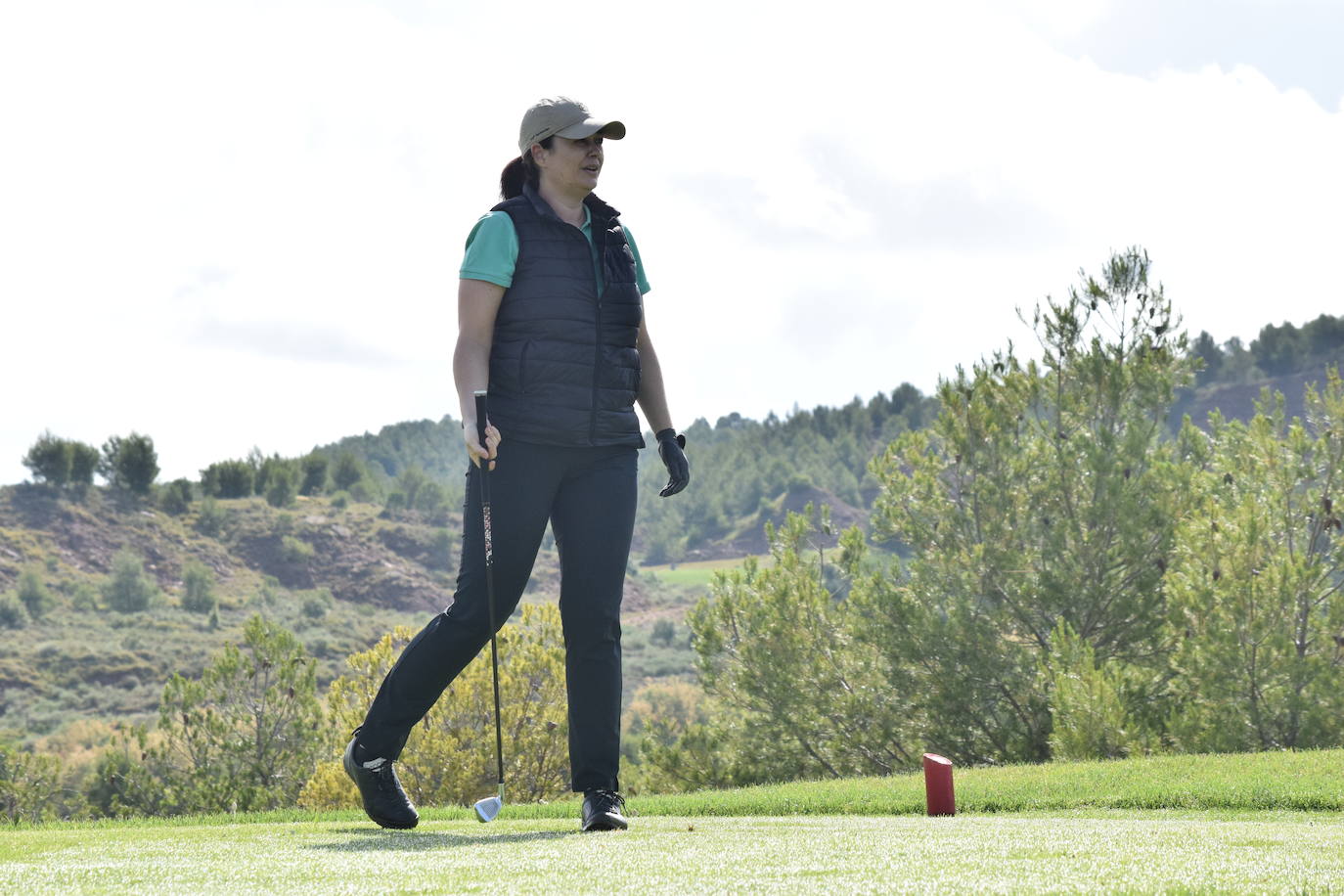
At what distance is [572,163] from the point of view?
16.0 ft

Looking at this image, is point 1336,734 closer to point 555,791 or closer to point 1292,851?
point 555,791

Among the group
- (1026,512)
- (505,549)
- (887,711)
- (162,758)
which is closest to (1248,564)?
(1026,512)

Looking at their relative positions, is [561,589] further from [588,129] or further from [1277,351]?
[1277,351]

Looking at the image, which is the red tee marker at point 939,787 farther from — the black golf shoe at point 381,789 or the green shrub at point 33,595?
the green shrub at point 33,595

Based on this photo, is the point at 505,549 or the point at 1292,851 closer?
the point at 1292,851

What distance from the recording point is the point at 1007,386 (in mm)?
19109

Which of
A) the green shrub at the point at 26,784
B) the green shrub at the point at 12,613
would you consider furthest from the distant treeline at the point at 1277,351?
the green shrub at the point at 26,784

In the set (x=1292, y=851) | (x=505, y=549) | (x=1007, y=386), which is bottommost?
(x=1292, y=851)

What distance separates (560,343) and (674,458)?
677mm

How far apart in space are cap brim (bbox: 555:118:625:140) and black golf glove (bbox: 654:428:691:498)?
1.05m

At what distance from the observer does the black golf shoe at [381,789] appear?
471 cm

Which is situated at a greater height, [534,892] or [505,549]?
[505,549]

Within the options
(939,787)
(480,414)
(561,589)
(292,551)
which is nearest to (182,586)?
(292,551)

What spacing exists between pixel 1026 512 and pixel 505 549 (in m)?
15.1
